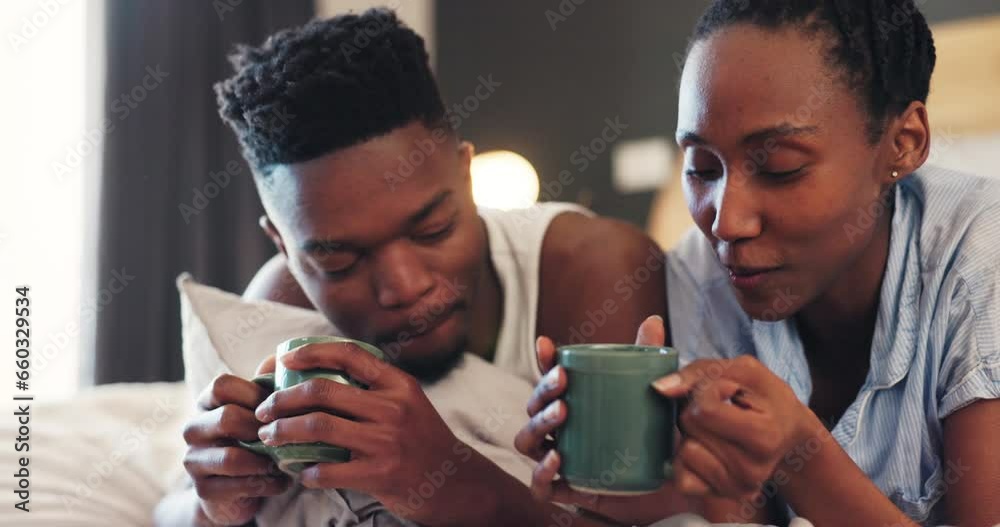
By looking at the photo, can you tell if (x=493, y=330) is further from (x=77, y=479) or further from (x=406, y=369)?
(x=77, y=479)

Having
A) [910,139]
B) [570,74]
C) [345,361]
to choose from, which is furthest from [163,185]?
[910,139]

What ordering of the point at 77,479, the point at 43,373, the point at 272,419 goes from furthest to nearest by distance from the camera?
the point at 43,373 → the point at 77,479 → the point at 272,419

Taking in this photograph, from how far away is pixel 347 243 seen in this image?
1.12 meters

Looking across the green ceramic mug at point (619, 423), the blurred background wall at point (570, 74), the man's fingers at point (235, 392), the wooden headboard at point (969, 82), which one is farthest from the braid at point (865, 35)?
the blurred background wall at point (570, 74)

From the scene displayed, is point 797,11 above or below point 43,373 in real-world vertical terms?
above

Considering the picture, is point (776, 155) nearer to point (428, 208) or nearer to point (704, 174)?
point (704, 174)

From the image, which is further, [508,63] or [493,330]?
[508,63]

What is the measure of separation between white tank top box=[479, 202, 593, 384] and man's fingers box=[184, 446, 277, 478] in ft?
1.42

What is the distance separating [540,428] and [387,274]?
39cm

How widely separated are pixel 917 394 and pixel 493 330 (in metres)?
0.59

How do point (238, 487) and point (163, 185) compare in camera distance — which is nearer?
point (238, 487)

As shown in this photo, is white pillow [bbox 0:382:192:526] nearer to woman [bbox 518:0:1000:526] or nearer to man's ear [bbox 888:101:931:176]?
woman [bbox 518:0:1000:526]

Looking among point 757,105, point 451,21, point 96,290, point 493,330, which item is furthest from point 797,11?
point 451,21

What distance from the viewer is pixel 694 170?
1011 mm
